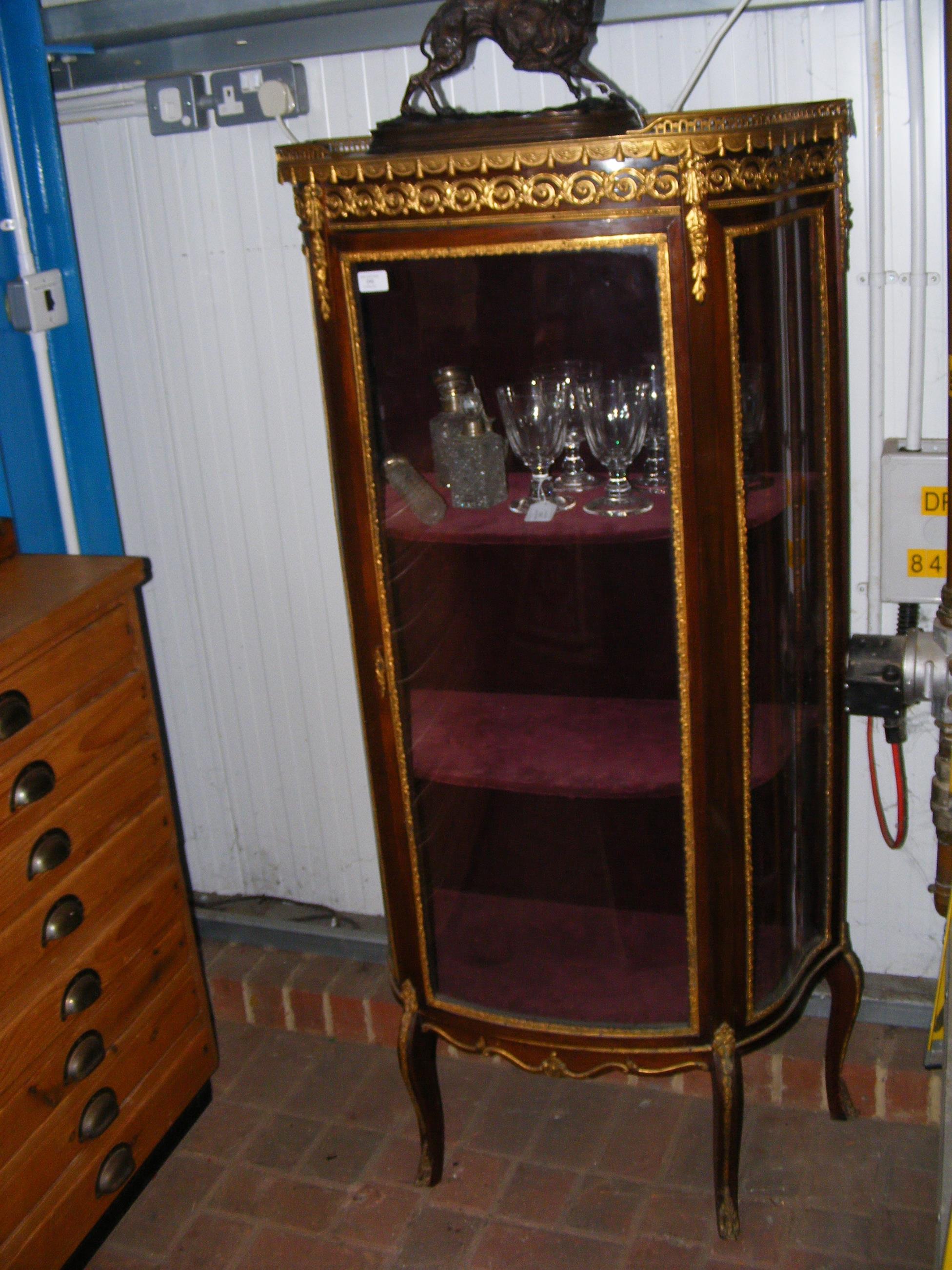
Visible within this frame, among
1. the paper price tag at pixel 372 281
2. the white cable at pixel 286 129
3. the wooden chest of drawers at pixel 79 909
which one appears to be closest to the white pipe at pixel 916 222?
the paper price tag at pixel 372 281

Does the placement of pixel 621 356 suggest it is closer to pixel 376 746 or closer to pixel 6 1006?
pixel 376 746

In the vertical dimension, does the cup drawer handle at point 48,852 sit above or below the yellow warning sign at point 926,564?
below

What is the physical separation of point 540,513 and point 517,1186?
1134 millimetres

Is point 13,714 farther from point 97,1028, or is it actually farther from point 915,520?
point 915,520

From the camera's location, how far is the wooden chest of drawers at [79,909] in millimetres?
1745

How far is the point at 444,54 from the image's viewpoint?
5.26ft

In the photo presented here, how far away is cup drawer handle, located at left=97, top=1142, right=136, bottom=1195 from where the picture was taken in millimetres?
1972

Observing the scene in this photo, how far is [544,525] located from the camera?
1704 millimetres

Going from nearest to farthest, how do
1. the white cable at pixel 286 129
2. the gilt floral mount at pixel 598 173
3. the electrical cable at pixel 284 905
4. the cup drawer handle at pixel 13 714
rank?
the gilt floral mount at pixel 598 173, the cup drawer handle at pixel 13 714, the white cable at pixel 286 129, the electrical cable at pixel 284 905

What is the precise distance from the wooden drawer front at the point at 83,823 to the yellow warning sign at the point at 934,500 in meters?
1.27

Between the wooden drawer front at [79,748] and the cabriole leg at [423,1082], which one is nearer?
the wooden drawer front at [79,748]

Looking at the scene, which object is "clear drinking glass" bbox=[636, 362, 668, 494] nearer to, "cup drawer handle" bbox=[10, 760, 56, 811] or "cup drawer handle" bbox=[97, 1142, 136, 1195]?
"cup drawer handle" bbox=[10, 760, 56, 811]

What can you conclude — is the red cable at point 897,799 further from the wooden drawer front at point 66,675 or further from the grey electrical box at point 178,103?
the grey electrical box at point 178,103

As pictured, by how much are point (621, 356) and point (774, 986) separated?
0.96 m
